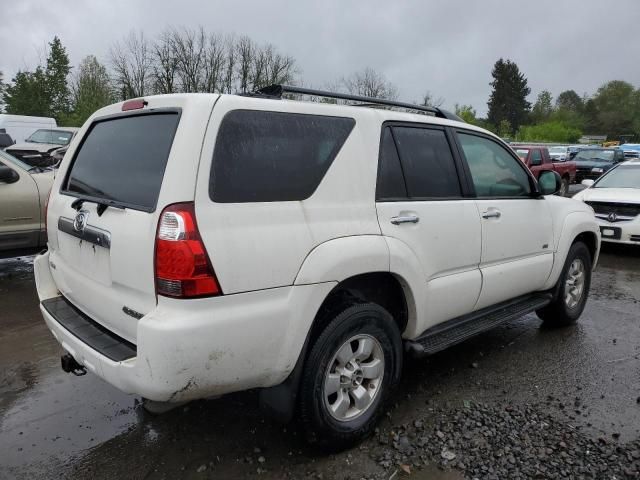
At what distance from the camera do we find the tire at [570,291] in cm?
462

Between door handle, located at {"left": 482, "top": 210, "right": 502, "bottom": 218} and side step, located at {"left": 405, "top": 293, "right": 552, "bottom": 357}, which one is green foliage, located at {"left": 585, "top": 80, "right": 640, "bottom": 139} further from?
door handle, located at {"left": 482, "top": 210, "right": 502, "bottom": 218}

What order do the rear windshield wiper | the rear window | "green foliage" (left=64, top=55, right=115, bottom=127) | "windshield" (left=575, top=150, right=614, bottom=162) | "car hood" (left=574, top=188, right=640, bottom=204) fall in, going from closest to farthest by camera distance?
the rear window, the rear windshield wiper, "car hood" (left=574, top=188, right=640, bottom=204), "windshield" (left=575, top=150, right=614, bottom=162), "green foliage" (left=64, top=55, right=115, bottom=127)

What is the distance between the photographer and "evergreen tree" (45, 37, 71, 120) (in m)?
41.7

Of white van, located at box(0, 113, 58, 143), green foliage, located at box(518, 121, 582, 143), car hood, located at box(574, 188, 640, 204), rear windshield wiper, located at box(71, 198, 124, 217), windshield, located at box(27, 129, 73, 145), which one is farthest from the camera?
green foliage, located at box(518, 121, 582, 143)

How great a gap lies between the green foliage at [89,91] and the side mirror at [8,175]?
2913 centimetres

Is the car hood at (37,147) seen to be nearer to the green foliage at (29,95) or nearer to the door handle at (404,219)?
the door handle at (404,219)

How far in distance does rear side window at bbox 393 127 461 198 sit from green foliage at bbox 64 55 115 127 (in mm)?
33259

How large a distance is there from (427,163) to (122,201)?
6.19ft

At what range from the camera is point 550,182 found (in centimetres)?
444

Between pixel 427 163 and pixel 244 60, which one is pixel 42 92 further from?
pixel 427 163

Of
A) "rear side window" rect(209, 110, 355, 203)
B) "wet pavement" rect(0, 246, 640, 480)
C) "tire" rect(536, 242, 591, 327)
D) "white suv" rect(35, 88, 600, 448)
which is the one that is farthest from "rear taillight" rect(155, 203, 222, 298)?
A: "tire" rect(536, 242, 591, 327)

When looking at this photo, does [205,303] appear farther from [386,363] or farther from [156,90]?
[156,90]

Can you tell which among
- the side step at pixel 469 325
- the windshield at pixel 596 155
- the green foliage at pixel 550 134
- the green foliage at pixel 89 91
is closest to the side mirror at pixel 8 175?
the side step at pixel 469 325

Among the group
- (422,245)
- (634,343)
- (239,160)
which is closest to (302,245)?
(239,160)
